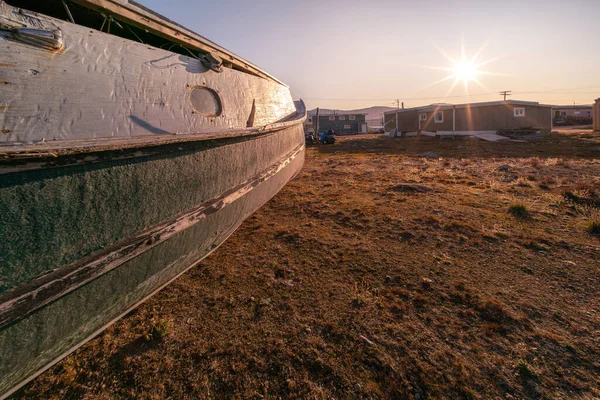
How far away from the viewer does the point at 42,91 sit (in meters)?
1.50

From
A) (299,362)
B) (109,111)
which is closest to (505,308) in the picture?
(299,362)

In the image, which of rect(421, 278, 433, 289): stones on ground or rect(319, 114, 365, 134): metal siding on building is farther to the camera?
rect(319, 114, 365, 134): metal siding on building

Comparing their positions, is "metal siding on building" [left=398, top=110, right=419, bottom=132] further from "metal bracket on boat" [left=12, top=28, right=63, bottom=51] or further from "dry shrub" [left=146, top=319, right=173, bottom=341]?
"metal bracket on boat" [left=12, top=28, right=63, bottom=51]

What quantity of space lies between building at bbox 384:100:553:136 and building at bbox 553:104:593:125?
32026 millimetres

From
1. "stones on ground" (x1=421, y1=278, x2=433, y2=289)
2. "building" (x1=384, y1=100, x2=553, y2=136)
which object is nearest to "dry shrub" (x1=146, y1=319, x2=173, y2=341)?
"stones on ground" (x1=421, y1=278, x2=433, y2=289)

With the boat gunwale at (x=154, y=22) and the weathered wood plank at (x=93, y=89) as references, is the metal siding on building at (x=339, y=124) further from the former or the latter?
the weathered wood plank at (x=93, y=89)

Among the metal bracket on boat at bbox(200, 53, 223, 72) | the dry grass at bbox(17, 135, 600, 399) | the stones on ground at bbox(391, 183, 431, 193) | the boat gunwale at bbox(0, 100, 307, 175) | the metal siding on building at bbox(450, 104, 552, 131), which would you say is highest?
the metal siding on building at bbox(450, 104, 552, 131)

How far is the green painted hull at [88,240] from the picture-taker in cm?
123

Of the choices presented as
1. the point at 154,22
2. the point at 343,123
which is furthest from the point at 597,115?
the point at 154,22

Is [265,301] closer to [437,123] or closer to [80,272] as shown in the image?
Answer: [80,272]

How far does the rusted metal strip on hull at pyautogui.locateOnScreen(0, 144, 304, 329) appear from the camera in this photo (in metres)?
1.22

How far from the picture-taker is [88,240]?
4.89ft

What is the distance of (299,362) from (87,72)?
2.44 metres

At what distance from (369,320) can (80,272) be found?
203 centimetres
